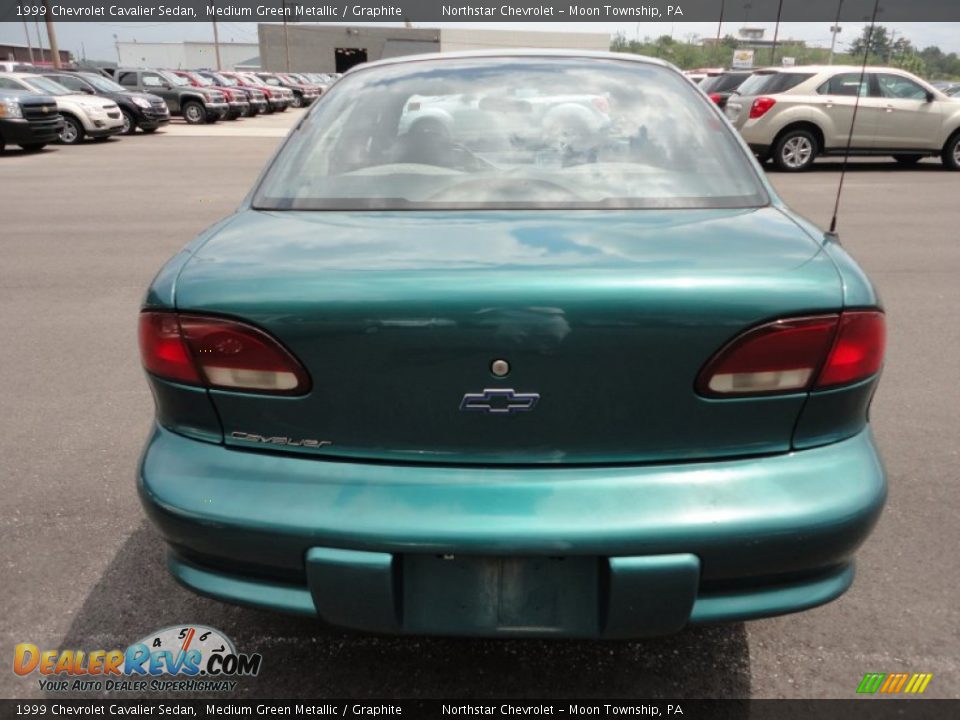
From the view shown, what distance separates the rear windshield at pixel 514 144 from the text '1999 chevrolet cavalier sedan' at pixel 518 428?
364 millimetres

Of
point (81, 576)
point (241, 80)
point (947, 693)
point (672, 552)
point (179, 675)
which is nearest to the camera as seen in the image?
point (672, 552)

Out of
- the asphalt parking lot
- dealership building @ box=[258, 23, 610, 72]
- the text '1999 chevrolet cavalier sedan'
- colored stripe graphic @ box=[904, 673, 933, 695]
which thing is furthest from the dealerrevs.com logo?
dealership building @ box=[258, 23, 610, 72]

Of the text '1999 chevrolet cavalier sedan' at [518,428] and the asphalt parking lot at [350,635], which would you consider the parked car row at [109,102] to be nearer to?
the asphalt parking lot at [350,635]

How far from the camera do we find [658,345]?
5.16 feet

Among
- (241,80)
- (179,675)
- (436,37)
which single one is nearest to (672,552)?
(179,675)

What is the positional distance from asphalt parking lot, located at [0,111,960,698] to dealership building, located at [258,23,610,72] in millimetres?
66617

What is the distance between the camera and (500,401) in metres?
1.60

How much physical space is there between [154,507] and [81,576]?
103 cm

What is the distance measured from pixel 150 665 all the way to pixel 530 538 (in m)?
1.31

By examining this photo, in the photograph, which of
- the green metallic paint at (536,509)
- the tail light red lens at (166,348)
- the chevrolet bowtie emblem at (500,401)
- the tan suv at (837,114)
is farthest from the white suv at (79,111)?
the chevrolet bowtie emblem at (500,401)

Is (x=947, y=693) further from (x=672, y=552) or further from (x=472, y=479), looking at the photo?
(x=472, y=479)

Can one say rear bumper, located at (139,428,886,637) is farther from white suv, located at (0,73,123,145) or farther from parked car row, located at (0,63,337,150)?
white suv, located at (0,73,123,145)

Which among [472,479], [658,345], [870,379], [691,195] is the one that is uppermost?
[691,195]

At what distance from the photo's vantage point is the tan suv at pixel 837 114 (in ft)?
40.6
